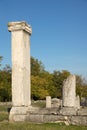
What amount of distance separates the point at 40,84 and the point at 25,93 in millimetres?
41252

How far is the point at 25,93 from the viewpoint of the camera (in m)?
15.1

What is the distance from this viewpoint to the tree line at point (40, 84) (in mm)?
54172

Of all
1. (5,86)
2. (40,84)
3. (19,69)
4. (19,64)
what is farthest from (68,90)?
(40,84)

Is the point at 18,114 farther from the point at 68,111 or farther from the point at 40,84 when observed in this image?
the point at 40,84

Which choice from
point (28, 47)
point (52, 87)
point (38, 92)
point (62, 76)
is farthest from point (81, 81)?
point (28, 47)

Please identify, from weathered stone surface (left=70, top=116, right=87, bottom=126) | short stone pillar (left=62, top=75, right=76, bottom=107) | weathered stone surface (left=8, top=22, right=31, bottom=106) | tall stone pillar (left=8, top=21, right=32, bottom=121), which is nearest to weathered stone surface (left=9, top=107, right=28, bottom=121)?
tall stone pillar (left=8, top=21, right=32, bottom=121)

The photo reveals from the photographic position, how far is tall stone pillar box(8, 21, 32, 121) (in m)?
14.7

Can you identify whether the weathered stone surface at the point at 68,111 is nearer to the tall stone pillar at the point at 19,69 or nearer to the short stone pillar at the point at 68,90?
the short stone pillar at the point at 68,90

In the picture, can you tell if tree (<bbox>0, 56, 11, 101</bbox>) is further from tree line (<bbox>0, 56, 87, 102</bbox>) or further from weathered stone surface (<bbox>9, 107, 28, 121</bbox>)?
weathered stone surface (<bbox>9, 107, 28, 121</bbox>)

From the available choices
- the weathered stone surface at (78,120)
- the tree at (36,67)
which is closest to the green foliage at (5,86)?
the tree at (36,67)

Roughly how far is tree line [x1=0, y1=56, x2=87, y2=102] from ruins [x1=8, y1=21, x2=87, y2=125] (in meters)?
34.0

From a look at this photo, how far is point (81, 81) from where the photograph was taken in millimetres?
71125

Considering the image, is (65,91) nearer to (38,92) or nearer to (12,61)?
(12,61)

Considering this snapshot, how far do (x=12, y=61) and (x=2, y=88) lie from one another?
37231 mm
